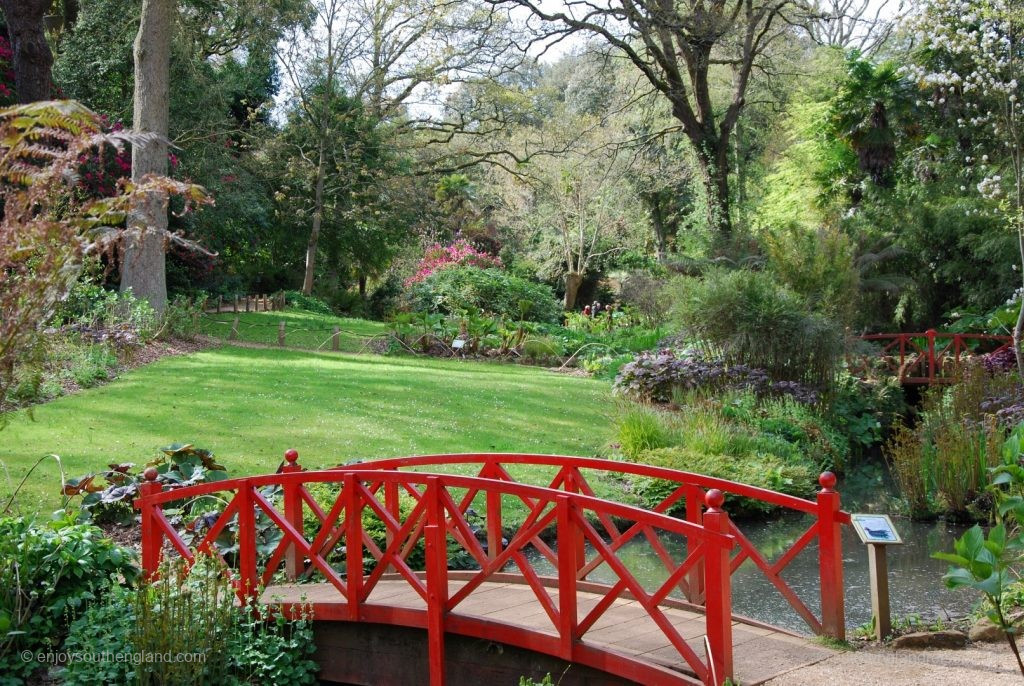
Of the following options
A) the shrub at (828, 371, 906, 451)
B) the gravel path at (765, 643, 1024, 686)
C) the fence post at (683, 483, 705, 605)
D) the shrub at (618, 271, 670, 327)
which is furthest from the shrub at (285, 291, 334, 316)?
the gravel path at (765, 643, 1024, 686)

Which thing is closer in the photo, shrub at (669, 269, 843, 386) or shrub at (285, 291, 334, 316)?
shrub at (669, 269, 843, 386)

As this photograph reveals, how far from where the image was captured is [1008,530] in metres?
8.67

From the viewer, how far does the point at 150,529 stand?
7.19 m

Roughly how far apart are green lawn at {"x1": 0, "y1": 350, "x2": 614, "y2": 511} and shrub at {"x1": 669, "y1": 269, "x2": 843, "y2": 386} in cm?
225

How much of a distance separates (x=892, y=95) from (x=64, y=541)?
22.3 meters

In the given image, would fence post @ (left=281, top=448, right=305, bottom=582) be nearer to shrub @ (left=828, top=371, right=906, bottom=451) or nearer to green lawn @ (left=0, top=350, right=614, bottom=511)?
green lawn @ (left=0, top=350, right=614, bottom=511)

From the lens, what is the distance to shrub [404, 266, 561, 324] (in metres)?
25.2

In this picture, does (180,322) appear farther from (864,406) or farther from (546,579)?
(546,579)

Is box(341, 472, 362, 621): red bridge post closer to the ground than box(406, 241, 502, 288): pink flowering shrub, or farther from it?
closer to the ground

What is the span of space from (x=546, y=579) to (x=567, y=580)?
1338mm

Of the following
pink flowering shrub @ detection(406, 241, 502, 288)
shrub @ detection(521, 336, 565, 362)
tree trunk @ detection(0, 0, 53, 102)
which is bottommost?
shrub @ detection(521, 336, 565, 362)

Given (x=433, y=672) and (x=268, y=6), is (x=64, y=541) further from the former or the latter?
(x=268, y=6)

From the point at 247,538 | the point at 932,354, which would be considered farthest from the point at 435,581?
the point at 932,354

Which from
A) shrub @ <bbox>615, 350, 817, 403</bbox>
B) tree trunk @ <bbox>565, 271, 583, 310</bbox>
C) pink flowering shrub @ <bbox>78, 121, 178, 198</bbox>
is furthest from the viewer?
tree trunk @ <bbox>565, 271, 583, 310</bbox>
